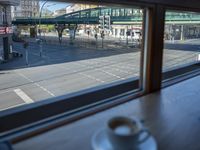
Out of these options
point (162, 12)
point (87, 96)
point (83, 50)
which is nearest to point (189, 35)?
point (83, 50)

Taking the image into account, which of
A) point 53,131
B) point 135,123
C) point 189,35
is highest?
point 189,35

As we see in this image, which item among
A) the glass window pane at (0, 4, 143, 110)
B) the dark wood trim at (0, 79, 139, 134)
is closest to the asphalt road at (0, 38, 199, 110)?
the glass window pane at (0, 4, 143, 110)

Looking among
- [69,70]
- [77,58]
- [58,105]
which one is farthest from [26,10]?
[77,58]

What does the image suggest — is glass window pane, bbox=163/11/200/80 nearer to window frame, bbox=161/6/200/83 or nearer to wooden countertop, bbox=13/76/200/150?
window frame, bbox=161/6/200/83

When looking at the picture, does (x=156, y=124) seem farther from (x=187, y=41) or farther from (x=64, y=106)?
(x=187, y=41)

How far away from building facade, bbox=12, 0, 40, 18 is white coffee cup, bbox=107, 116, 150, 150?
1970 millimetres

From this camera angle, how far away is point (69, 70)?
4.16 m

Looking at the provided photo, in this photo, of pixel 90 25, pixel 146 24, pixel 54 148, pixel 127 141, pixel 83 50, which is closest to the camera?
pixel 127 141

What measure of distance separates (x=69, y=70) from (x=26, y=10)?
5.67ft

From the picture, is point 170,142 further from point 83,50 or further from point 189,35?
point 189,35

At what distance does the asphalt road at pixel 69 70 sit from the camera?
3.05 m

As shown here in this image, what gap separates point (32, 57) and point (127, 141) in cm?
456

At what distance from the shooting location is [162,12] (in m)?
2.56

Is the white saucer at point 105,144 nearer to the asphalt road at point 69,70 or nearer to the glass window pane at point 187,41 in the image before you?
the asphalt road at point 69,70
